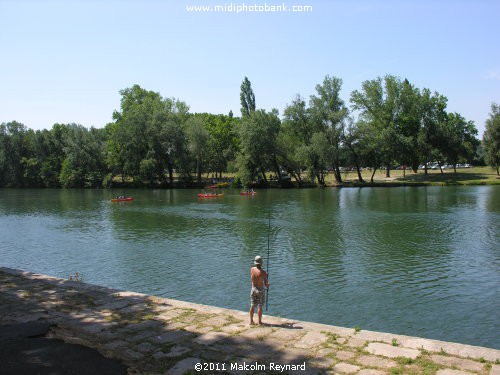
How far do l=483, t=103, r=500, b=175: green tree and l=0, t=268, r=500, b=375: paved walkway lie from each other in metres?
74.4

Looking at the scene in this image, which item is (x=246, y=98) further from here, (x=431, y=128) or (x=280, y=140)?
(x=431, y=128)

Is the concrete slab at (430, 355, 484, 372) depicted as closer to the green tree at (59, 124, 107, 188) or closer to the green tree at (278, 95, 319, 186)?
the green tree at (278, 95, 319, 186)

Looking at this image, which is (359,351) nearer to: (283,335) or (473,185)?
(283,335)

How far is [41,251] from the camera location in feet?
84.7

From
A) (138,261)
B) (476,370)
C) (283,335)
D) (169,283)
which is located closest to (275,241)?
(138,261)

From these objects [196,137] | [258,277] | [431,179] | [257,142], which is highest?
[196,137]

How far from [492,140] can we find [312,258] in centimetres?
6385

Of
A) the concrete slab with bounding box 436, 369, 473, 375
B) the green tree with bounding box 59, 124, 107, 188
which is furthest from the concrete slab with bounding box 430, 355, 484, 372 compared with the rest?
the green tree with bounding box 59, 124, 107, 188

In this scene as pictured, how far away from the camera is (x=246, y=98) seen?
3378 inches

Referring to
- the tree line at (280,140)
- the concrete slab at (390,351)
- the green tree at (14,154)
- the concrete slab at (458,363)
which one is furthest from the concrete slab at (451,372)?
the green tree at (14,154)

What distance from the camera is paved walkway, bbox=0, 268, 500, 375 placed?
7.27 m

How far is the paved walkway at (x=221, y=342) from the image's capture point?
23.8ft

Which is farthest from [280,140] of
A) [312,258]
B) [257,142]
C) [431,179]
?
[312,258]

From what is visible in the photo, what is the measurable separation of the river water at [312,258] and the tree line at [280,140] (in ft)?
103
